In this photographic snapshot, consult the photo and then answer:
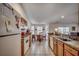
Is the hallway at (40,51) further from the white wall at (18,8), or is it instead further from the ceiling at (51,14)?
the white wall at (18,8)

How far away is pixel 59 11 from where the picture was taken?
256 centimetres

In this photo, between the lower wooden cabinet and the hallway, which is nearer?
the lower wooden cabinet

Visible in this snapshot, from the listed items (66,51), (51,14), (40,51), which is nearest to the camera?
(66,51)

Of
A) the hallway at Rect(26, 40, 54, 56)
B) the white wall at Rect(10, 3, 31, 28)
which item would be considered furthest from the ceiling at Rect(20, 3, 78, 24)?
the hallway at Rect(26, 40, 54, 56)

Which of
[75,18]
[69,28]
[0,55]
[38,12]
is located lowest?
[0,55]

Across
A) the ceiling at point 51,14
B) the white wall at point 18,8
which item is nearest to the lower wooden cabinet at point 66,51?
the ceiling at point 51,14

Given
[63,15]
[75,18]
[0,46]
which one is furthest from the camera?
[63,15]

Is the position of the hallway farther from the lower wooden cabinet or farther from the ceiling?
the ceiling

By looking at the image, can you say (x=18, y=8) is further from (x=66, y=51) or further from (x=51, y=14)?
(x=66, y=51)

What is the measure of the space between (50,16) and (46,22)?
172 millimetres

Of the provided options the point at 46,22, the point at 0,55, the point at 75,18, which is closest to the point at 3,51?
the point at 0,55

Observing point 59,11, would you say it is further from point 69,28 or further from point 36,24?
point 36,24

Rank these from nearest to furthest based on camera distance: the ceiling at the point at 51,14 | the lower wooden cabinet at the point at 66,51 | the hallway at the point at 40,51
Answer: the lower wooden cabinet at the point at 66,51, the ceiling at the point at 51,14, the hallway at the point at 40,51

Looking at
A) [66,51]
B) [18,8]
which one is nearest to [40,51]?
[66,51]
